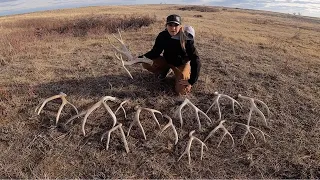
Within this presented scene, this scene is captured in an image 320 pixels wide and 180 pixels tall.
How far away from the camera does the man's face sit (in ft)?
20.1

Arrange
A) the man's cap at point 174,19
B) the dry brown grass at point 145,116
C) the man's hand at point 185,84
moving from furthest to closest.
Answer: the man's hand at point 185,84
the man's cap at point 174,19
the dry brown grass at point 145,116

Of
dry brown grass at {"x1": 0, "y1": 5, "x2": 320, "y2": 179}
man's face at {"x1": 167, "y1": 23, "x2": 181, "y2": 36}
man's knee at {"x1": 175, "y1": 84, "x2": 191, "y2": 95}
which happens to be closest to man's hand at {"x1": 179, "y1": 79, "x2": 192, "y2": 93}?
man's knee at {"x1": 175, "y1": 84, "x2": 191, "y2": 95}

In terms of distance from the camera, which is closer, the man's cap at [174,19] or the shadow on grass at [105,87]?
the man's cap at [174,19]

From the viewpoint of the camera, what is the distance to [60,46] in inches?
428

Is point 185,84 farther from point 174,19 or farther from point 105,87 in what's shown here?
point 105,87

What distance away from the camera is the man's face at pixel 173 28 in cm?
611

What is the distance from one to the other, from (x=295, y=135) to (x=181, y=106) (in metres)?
1.98

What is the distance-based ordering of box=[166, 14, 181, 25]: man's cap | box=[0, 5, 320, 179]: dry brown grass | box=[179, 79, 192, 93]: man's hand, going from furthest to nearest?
box=[179, 79, 192, 93]: man's hand < box=[166, 14, 181, 25]: man's cap < box=[0, 5, 320, 179]: dry brown grass

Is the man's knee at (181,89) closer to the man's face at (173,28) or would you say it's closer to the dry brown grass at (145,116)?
the dry brown grass at (145,116)

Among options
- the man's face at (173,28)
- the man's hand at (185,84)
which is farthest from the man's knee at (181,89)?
the man's face at (173,28)

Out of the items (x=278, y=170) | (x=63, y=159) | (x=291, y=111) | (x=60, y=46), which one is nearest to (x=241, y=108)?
(x=291, y=111)

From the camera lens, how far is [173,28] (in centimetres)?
616

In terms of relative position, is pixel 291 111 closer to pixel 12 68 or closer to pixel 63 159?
pixel 63 159

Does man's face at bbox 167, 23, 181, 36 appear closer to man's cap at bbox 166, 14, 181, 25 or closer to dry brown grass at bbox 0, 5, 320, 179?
man's cap at bbox 166, 14, 181, 25
